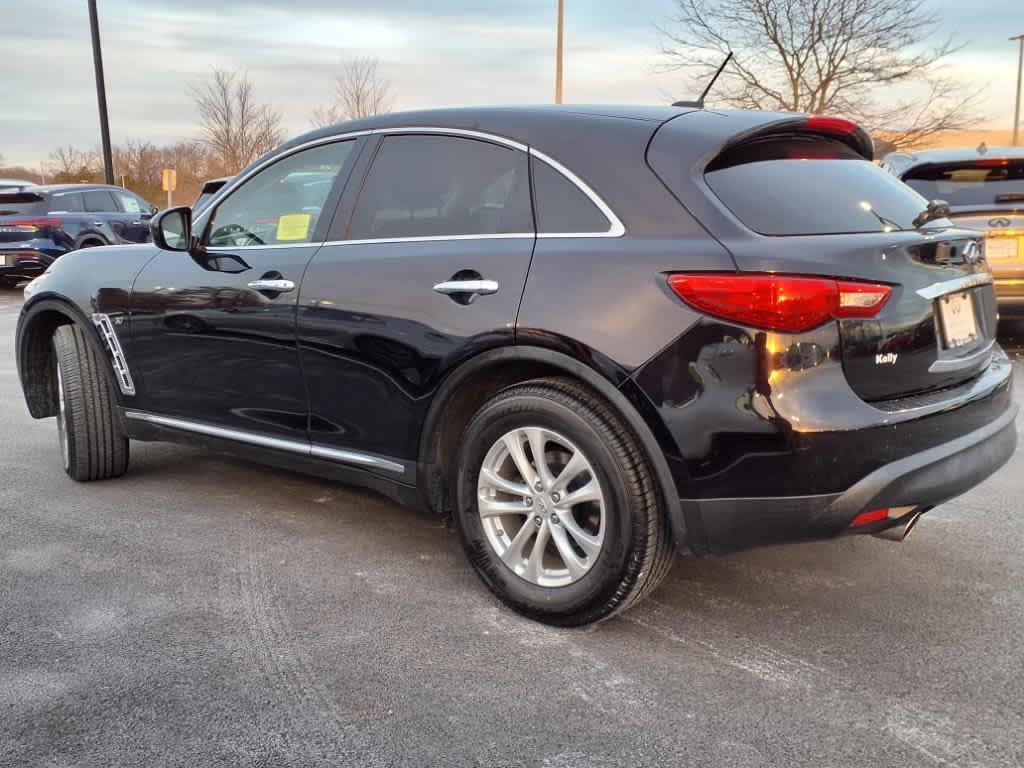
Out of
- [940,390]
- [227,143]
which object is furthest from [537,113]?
[227,143]

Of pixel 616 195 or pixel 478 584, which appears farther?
pixel 478 584

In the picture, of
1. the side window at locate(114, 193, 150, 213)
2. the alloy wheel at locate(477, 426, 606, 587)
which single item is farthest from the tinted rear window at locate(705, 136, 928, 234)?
the side window at locate(114, 193, 150, 213)

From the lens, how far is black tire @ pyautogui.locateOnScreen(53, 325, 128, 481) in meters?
4.82

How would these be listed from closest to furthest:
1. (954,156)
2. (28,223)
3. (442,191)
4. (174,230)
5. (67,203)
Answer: (442,191) < (174,230) < (954,156) < (28,223) < (67,203)

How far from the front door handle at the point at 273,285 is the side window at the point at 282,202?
19 centimetres

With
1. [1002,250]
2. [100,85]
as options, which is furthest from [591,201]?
[100,85]

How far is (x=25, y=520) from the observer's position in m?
4.39

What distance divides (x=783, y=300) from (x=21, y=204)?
15.4m

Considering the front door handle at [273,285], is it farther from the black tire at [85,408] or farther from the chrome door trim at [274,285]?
the black tire at [85,408]

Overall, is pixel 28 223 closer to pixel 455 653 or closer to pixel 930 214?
pixel 455 653

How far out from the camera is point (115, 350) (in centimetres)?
466

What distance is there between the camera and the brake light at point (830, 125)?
11.0 ft

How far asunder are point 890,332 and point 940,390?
358mm

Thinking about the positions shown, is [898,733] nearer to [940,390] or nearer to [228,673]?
[940,390]
